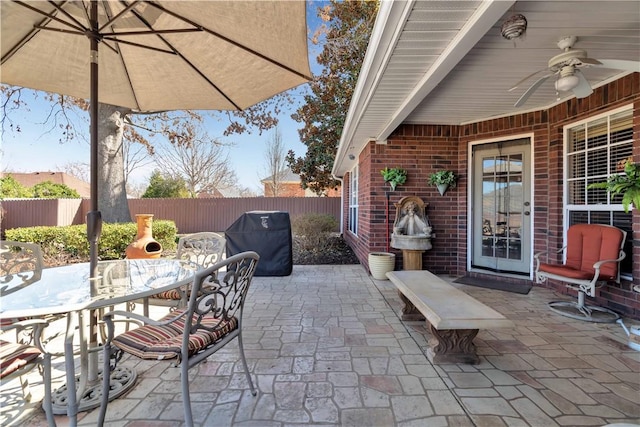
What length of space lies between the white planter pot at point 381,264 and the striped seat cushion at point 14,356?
→ 399 cm

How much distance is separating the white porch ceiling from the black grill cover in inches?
85.0

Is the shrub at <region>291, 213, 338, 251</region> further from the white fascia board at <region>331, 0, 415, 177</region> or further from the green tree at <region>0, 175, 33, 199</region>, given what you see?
the green tree at <region>0, 175, 33, 199</region>

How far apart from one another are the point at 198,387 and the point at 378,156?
13.2 feet

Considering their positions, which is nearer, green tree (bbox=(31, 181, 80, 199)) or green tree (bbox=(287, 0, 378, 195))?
green tree (bbox=(287, 0, 378, 195))

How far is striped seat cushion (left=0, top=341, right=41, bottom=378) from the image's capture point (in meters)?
1.37

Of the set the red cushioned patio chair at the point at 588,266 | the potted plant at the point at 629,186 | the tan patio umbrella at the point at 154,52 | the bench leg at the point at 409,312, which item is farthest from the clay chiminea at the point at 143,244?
the potted plant at the point at 629,186

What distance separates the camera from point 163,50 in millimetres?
2150

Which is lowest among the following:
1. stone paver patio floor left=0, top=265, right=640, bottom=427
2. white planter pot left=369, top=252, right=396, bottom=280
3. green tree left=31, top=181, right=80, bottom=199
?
stone paver patio floor left=0, top=265, right=640, bottom=427

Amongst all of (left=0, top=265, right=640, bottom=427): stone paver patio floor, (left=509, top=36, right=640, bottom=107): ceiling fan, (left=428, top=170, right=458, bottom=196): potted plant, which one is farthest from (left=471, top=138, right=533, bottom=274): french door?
(left=509, top=36, right=640, bottom=107): ceiling fan

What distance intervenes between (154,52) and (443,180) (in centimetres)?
420

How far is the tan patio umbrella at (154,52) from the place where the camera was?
5.82 ft

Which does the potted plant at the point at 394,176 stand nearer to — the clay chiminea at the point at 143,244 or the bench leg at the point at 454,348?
the bench leg at the point at 454,348

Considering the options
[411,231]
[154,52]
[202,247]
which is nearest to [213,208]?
[411,231]

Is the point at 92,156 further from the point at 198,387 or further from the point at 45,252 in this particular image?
the point at 45,252
